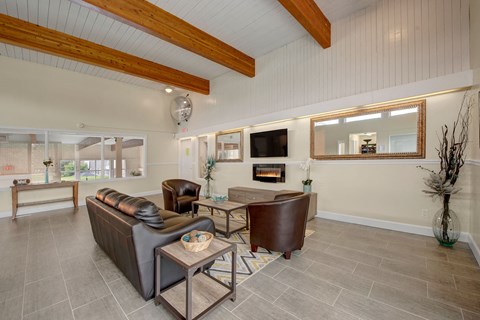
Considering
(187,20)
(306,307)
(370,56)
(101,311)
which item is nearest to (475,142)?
(370,56)

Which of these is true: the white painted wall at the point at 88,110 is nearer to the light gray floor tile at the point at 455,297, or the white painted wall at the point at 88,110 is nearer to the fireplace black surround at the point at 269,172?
the fireplace black surround at the point at 269,172

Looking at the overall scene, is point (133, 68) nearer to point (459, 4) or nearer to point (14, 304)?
point (14, 304)

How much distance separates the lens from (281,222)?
97.7 inches

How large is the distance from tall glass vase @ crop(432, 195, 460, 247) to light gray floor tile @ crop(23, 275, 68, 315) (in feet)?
15.4

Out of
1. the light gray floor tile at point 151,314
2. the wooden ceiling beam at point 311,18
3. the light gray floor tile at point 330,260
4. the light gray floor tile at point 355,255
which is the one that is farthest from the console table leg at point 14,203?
the wooden ceiling beam at point 311,18

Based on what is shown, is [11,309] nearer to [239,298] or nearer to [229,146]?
[239,298]

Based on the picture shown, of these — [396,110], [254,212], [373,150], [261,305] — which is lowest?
[261,305]

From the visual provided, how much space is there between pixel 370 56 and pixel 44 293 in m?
5.59

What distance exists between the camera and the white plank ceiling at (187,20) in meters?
3.29

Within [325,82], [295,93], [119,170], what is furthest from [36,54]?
[325,82]

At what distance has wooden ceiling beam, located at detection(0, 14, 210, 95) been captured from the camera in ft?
11.2

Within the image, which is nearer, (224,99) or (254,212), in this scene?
(254,212)

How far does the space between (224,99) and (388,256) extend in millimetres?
5410

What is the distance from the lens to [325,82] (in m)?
4.10
